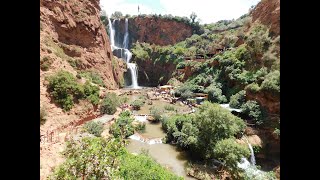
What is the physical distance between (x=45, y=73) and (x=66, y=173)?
1147cm

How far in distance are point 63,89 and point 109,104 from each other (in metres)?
4.19

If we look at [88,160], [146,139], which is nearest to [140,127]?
[146,139]

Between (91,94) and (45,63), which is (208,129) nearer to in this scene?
(91,94)

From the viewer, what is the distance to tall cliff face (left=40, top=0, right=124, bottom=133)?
1558cm

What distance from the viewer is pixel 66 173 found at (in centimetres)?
649

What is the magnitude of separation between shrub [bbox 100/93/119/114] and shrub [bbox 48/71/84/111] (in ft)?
8.80

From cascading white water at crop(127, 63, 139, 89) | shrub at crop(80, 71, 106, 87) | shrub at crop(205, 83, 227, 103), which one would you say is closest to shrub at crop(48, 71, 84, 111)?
shrub at crop(80, 71, 106, 87)

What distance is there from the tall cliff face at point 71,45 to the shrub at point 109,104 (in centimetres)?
103

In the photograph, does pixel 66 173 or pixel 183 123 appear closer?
pixel 66 173

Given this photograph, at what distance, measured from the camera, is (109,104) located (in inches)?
732

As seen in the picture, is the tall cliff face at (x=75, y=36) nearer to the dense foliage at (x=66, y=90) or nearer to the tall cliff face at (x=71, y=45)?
the tall cliff face at (x=71, y=45)
